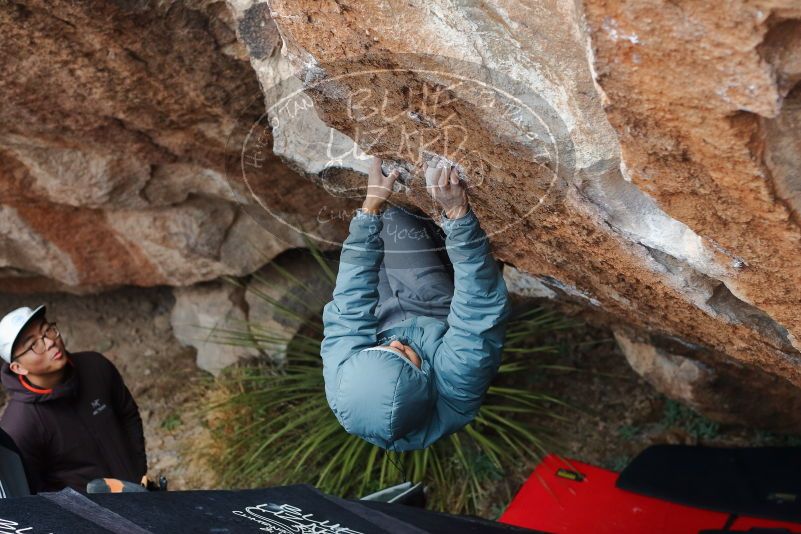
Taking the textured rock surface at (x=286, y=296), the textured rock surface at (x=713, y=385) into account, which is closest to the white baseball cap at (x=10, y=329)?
the textured rock surface at (x=286, y=296)

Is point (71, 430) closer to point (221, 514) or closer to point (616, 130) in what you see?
point (221, 514)

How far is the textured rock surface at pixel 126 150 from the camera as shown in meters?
2.60

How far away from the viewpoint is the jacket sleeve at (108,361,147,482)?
3.21 meters

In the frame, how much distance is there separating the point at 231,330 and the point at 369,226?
2432 mm

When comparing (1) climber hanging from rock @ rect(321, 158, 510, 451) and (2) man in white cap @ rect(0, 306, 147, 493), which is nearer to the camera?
(1) climber hanging from rock @ rect(321, 158, 510, 451)

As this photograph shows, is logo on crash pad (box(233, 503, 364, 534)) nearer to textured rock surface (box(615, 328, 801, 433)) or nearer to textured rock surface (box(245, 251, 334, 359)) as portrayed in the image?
textured rock surface (box(615, 328, 801, 433))

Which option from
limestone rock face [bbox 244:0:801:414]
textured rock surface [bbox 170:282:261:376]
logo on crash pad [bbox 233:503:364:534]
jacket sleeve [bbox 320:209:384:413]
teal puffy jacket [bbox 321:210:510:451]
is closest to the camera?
limestone rock face [bbox 244:0:801:414]

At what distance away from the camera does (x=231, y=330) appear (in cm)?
446

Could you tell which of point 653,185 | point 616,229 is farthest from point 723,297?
point 653,185

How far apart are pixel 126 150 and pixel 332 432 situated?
60.5 inches

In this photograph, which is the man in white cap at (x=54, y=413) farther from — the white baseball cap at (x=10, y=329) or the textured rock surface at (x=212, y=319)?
the textured rock surface at (x=212, y=319)

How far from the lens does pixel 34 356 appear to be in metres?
2.97

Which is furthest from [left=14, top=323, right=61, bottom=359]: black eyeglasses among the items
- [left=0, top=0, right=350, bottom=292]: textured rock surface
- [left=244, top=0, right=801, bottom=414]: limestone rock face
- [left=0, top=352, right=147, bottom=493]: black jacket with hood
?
[left=244, top=0, right=801, bottom=414]: limestone rock face

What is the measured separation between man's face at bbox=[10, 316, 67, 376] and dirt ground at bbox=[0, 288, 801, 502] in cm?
140
